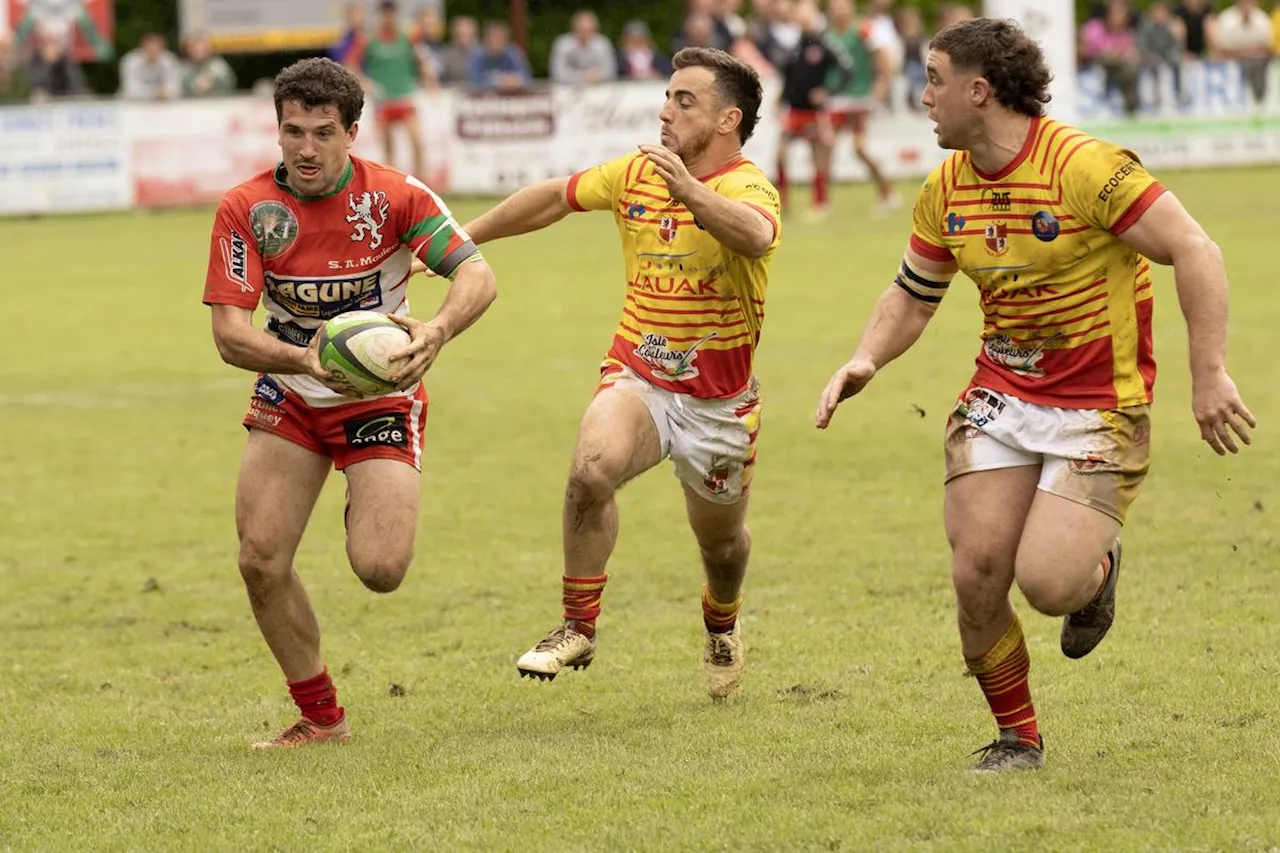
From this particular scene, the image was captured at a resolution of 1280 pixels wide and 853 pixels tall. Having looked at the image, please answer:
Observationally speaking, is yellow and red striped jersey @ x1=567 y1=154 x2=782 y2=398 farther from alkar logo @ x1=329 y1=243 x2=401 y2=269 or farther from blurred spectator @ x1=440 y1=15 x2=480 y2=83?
blurred spectator @ x1=440 y1=15 x2=480 y2=83

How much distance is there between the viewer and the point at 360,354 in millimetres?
6246

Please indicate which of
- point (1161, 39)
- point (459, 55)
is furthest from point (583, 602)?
point (459, 55)

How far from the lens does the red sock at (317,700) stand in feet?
21.7

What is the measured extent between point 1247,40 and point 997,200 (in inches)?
1012

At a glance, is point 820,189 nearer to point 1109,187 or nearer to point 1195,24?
point 1195,24

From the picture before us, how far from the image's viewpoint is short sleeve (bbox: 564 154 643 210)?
7.24 m

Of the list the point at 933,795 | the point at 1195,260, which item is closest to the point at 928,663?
the point at 933,795

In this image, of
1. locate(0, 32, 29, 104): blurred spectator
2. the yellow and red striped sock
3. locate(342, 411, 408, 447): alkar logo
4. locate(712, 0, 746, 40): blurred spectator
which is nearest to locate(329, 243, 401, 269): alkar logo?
locate(342, 411, 408, 447): alkar logo

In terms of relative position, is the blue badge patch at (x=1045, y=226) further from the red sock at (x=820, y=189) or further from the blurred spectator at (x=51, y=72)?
the blurred spectator at (x=51, y=72)

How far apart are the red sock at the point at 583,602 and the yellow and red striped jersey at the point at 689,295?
2.33 feet

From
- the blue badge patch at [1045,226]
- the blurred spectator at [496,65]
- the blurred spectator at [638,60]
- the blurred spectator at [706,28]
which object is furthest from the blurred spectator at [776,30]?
the blue badge patch at [1045,226]

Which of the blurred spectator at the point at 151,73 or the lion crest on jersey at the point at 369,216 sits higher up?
the blurred spectator at the point at 151,73

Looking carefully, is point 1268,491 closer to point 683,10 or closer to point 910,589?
point 910,589

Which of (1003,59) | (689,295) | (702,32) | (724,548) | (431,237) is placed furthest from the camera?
(702,32)
